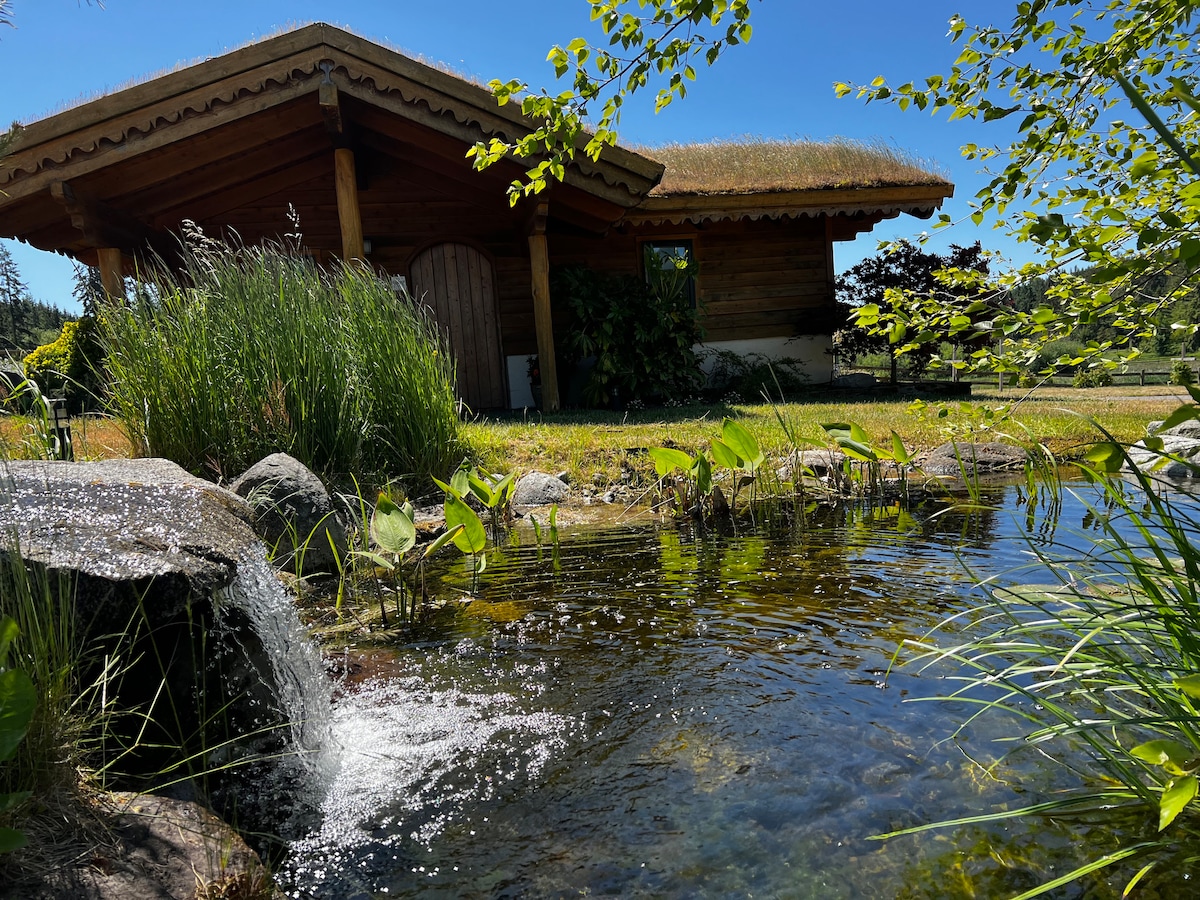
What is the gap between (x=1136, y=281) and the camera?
6.38 feet

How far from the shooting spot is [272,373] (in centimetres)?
462

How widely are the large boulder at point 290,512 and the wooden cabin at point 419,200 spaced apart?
5128 millimetres

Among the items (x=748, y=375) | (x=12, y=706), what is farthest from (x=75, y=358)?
(x=12, y=706)

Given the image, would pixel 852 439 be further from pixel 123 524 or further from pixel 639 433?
pixel 123 524

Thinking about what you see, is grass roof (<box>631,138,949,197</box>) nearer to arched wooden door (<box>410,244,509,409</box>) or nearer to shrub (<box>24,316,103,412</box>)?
arched wooden door (<box>410,244,509,409</box>)

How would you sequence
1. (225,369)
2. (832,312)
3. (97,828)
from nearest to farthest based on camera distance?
(97,828) → (225,369) → (832,312)

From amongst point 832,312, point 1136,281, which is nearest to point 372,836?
point 1136,281

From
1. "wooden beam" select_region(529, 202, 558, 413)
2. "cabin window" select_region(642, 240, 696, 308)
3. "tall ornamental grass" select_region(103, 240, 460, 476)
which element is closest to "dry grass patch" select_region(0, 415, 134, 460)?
"tall ornamental grass" select_region(103, 240, 460, 476)

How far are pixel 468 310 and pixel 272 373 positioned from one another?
258 inches

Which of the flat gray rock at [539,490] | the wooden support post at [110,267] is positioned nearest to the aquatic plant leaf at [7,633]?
the flat gray rock at [539,490]

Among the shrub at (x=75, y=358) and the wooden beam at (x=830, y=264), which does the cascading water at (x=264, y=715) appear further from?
the wooden beam at (x=830, y=264)

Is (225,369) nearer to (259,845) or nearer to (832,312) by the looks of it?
(259,845)

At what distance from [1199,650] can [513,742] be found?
1.58 m

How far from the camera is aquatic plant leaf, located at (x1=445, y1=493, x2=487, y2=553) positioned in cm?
318
